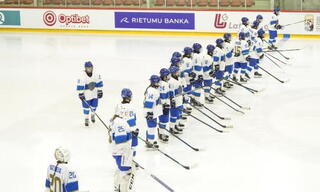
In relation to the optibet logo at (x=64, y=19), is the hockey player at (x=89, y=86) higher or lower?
lower

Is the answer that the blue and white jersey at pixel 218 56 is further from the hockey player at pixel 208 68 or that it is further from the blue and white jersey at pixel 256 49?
the blue and white jersey at pixel 256 49

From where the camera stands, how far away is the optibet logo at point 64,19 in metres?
24.1

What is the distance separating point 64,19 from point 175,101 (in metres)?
14.8

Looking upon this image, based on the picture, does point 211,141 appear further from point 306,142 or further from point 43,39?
point 43,39

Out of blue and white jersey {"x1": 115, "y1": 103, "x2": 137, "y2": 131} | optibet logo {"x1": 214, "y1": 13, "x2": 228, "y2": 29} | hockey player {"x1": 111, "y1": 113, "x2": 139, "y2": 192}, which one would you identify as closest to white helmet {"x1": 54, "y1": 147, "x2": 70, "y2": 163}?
hockey player {"x1": 111, "y1": 113, "x2": 139, "y2": 192}

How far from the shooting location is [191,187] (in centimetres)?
862

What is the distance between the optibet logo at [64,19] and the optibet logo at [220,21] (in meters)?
5.42

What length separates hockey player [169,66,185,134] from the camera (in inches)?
402

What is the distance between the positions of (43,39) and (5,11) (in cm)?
318

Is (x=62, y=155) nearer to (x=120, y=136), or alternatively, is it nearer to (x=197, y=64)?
(x=120, y=136)

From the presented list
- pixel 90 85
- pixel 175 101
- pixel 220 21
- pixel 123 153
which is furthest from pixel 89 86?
pixel 220 21

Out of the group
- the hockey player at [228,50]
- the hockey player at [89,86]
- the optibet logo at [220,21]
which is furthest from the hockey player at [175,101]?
the optibet logo at [220,21]

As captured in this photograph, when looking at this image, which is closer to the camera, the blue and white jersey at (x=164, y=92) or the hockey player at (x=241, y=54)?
the blue and white jersey at (x=164, y=92)

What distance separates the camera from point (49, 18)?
963 inches
